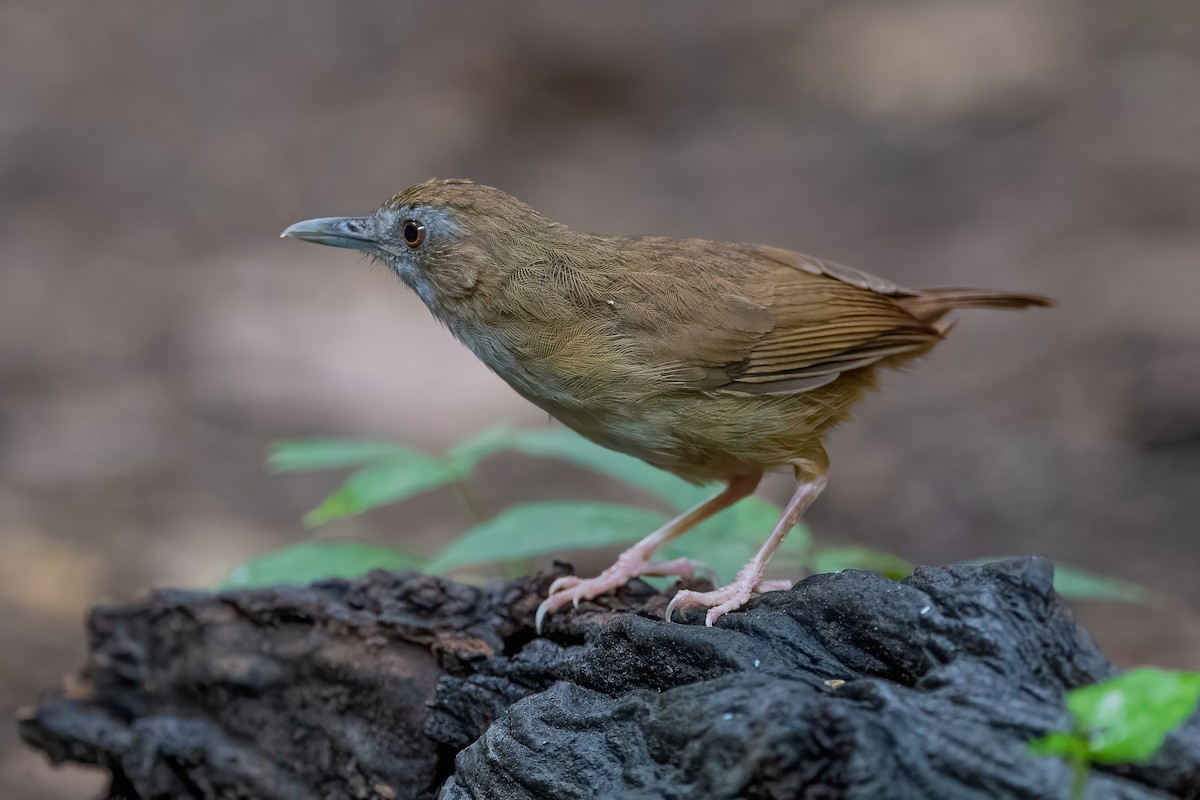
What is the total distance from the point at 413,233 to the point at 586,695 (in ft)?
6.14

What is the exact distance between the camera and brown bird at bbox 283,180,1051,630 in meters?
3.64

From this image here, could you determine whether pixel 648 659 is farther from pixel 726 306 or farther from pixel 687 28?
pixel 687 28

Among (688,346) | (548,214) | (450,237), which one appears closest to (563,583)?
(688,346)

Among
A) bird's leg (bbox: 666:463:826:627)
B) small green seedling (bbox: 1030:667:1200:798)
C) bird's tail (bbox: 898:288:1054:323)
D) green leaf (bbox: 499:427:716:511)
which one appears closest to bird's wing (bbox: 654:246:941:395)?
bird's tail (bbox: 898:288:1054:323)

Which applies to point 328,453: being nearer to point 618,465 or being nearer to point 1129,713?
point 618,465

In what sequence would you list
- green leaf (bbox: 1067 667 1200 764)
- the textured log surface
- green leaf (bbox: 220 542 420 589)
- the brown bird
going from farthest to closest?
1. green leaf (bbox: 220 542 420 589)
2. the brown bird
3. the textured log surface
4. green leaf (bbox: 1067 667 1200 764)

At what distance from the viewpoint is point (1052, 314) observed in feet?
30.5

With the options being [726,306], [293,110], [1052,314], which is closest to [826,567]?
[726,306]

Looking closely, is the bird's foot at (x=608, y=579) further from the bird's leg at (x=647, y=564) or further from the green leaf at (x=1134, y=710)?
the green leaf at (x=1134, y=710)

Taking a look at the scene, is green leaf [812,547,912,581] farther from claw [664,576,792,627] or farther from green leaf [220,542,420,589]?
green leaf [220,542,420,589]

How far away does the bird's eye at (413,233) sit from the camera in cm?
402

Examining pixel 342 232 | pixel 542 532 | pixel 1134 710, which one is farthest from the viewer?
pixel 342 232

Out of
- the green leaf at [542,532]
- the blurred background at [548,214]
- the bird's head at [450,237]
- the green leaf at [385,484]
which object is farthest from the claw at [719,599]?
the blurred background at [548,214]

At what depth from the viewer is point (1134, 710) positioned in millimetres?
1692
